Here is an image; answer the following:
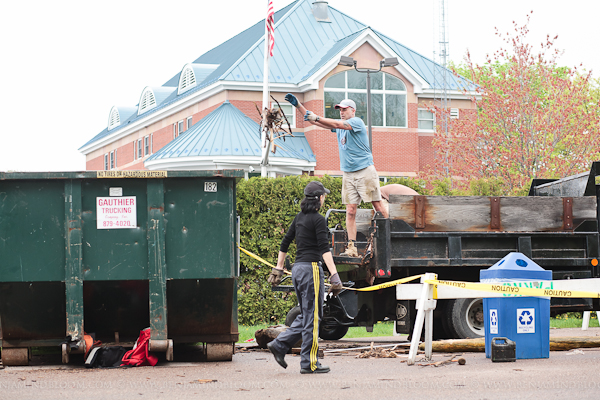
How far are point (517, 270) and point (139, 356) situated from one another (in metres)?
4.03

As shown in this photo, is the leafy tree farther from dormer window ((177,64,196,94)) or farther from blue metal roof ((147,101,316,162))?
dormer window ((177,64,196,94))

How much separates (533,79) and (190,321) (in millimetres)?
22941

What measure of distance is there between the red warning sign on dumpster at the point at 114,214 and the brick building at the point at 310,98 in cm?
2194

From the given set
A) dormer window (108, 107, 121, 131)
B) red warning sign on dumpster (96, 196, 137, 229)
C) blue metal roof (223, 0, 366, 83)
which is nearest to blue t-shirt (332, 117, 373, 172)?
red warning sign on dumpster (96, 196, 137, 229)

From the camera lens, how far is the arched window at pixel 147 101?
44.3 meters

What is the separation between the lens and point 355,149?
Result: 988 centimetres

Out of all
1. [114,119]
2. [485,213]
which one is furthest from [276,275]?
[114,119]

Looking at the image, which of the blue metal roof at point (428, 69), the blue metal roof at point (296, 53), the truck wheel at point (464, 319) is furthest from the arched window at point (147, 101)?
the truck wheel at point (464, 319)

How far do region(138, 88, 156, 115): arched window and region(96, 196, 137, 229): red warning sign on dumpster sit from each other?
36.2 meters

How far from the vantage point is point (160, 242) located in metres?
8.47

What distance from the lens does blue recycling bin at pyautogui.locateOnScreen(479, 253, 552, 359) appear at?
851 cm

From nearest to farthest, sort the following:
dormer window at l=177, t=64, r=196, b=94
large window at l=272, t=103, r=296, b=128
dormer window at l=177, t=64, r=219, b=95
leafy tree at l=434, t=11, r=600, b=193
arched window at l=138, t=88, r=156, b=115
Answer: leafy tree at l=434, t=11, r=600, b=193 < large window at l=272, t=103, r=296, b=128 < dormer window at l=177, t=64, r=219, b=95 < dormer window at l=177, t=64, r=196, b=94 < arched window at l=138, t=88, r=156, b=115

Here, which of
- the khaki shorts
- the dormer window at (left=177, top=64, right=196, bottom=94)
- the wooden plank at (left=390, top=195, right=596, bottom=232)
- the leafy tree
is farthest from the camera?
the dormer window at (left=177, top=64, right=196, bottom=94)

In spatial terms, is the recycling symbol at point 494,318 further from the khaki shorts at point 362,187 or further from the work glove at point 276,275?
→ the work glove at point 276,275
